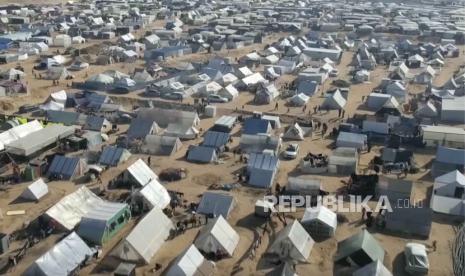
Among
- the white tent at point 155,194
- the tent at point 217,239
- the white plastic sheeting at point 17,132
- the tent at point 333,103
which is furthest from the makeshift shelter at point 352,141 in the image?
the white plastic sheeting at point 17,132

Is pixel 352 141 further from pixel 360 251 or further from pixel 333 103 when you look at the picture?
pixel 360 251

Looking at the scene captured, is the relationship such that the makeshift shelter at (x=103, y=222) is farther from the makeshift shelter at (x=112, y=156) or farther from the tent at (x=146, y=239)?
the makeshift shelter at (x=112, y=156)

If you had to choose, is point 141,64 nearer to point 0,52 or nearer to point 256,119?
point 0,52

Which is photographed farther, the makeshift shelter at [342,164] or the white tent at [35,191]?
the makeshift shelter at [342,164]

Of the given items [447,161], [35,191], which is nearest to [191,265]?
[35,191]

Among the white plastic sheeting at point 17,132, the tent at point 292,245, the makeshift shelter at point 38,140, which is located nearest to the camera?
the tent at point 292,245

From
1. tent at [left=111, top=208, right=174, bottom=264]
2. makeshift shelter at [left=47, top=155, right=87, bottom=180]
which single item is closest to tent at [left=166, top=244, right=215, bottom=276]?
tent at [left=111, top=208, right=174, bottom=264]
